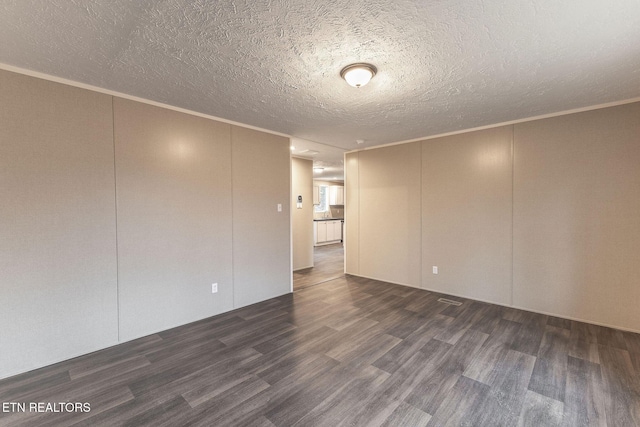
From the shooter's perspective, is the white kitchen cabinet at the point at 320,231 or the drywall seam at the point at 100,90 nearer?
the drywall seam at the point at 100,90

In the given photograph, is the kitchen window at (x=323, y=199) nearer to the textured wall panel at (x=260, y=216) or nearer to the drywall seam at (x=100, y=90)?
the textured wall panel at (x=260, y=216)

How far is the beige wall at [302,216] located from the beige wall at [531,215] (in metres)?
1.84

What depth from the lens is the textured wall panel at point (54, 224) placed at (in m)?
2.18

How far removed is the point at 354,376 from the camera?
2.19m

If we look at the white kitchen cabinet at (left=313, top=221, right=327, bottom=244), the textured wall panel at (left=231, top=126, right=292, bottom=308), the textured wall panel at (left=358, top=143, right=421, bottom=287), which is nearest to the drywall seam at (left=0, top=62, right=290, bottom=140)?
the textured wall panel at (left=231, top=126, right=292, bottom=308)

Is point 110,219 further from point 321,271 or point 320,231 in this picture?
point 320,231

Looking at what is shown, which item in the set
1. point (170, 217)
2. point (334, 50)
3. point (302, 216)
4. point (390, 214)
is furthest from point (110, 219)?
point (390, 214)

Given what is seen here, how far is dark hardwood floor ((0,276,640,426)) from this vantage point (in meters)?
1.78

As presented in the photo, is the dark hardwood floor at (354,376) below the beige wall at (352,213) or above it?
below

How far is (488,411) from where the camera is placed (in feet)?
5.94

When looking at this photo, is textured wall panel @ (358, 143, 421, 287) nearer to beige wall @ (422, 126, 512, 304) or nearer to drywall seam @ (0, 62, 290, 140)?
beige wall @ (422, 126, 512, 304)

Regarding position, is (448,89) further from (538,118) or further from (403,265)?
(403,265)

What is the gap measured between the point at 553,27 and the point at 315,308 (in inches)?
142

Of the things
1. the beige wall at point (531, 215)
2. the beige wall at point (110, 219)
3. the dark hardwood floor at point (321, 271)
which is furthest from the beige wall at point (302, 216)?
the beige wall at point (110, 219)
